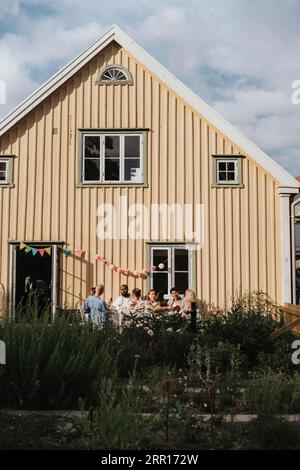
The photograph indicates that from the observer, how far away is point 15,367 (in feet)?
20.5

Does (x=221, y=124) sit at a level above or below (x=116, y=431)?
above

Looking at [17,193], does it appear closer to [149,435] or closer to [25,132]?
[25,132]

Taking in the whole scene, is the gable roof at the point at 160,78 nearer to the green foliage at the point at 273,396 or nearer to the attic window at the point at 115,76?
the attic window at the point at 115,76

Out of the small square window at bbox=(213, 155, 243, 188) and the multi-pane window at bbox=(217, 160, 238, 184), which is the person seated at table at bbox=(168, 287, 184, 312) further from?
the multi-pane window at bbox=(217, 160, 238, 184)

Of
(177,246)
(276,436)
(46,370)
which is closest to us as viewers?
(276,436)

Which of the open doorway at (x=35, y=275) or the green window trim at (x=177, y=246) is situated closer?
the open doorway at (x=35, y=275)

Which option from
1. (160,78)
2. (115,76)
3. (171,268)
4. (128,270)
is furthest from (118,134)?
(171,268)

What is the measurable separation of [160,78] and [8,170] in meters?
4.55

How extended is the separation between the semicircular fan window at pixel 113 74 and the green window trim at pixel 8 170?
3.16 metres

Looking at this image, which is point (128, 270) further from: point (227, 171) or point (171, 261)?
point (227, 171)

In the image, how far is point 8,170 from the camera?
14148 mm

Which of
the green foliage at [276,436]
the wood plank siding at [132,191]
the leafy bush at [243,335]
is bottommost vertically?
the green foliage at [276,436]

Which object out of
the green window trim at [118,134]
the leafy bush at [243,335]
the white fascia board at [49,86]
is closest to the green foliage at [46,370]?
the leafy bush at [243,335]

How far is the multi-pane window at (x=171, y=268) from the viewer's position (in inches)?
545
